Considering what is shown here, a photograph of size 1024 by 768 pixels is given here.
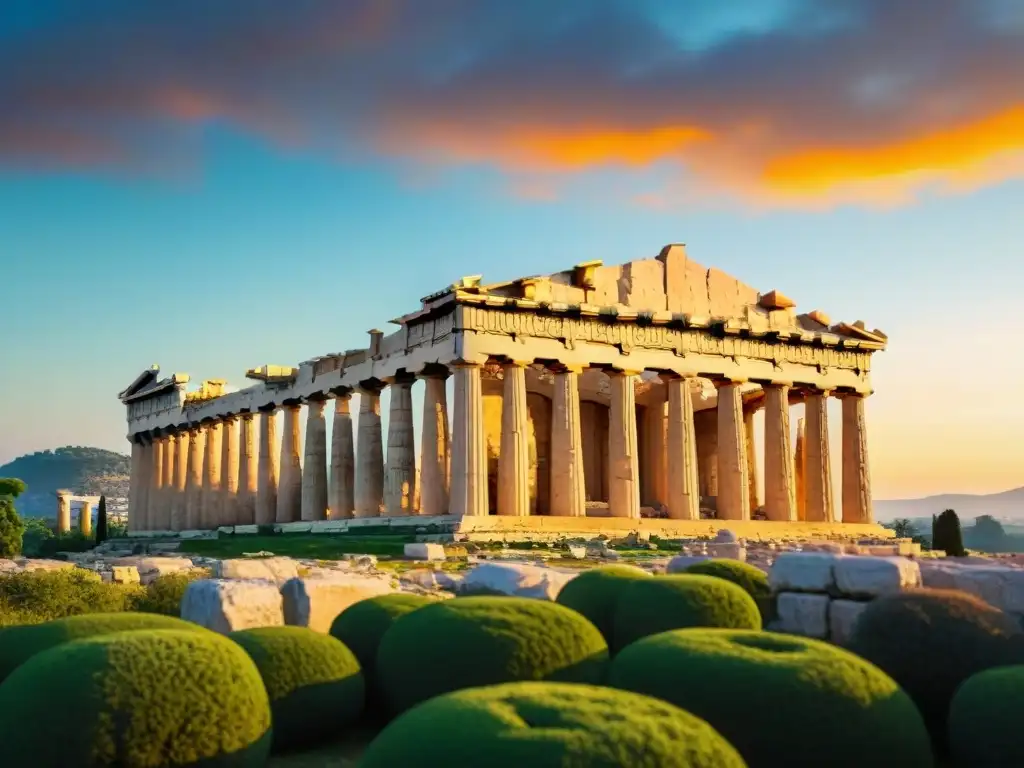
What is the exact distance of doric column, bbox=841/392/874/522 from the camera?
45.9 m

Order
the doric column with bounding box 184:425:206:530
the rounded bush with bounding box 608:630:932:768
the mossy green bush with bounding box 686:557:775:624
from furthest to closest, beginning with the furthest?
the doric column with bounding box 184:425:206:530 < the mossy green bush with bounding box 686:557:775:624 < the rounded bush with bounding box 608:630:932:768

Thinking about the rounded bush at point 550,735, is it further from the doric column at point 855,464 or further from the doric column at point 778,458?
the doric column at point 855,464

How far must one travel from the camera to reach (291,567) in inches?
694

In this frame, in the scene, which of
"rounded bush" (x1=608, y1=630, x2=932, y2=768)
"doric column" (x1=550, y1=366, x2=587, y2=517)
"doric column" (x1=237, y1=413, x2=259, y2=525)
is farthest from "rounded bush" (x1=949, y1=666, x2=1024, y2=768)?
"doric column" (x1=237, y1=413, x2=259, y2=525)

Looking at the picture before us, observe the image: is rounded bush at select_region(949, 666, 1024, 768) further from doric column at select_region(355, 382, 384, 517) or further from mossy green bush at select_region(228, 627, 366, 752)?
doric column at select_region(355, 382, 384, 517)

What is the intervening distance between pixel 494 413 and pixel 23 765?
3998 centimetres

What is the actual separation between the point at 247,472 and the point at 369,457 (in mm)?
14676

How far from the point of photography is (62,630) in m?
8.44

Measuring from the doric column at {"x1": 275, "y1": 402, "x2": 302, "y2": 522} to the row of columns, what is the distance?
53 millimetres

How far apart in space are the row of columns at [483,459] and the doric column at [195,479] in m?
1.39

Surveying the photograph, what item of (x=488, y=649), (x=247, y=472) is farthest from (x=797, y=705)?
(x=247, y=472)

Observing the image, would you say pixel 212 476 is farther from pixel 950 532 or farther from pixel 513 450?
pixel 950 532

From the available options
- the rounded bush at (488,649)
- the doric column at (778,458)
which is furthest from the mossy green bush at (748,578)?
the doric column at (778,458)

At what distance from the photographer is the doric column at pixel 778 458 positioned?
4362 centimetres
